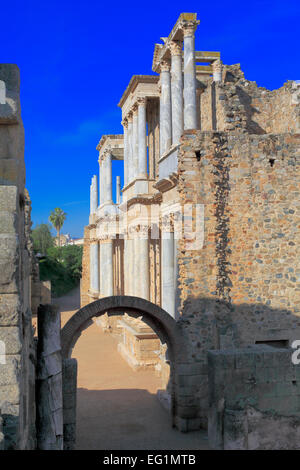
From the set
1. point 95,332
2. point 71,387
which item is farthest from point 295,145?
point 95,332

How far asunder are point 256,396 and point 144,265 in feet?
33.3

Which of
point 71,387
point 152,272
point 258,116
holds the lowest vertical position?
point 71,387

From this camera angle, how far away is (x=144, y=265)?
18875 millimetres

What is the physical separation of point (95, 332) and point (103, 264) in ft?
13.9

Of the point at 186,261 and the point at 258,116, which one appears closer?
the point at 186,261

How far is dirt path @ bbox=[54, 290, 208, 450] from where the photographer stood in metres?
10.6

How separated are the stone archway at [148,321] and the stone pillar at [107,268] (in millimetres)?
13823

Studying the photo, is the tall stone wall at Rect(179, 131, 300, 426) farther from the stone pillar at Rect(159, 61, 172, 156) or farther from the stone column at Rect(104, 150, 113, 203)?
the stone column at Rect(104, 150, 113, 203)

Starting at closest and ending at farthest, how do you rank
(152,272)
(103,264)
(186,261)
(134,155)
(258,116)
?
(186,261) → (258,116) → (134,155) → (152,272) → (103,264)

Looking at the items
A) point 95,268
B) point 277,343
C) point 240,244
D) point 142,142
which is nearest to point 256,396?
Answer: point 277,343

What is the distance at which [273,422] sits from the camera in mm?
9164

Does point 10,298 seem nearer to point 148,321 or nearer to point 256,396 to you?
point 256,396

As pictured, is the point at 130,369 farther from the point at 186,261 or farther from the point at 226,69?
the point at 226,69

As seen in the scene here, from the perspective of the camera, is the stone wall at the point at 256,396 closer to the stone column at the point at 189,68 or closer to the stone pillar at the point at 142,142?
the stone column at the point at 189,68
